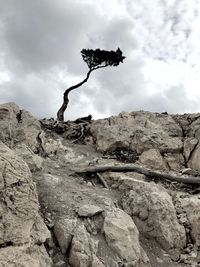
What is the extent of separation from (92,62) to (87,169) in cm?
1336

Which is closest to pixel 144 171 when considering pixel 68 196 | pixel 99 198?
pixel 99 198

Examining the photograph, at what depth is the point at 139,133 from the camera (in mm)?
14195

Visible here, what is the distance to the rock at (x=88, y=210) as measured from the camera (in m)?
7.87

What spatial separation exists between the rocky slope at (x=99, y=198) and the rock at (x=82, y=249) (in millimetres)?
19

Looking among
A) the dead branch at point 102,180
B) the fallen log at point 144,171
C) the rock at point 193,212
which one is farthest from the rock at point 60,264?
the fallen log at point 144,171

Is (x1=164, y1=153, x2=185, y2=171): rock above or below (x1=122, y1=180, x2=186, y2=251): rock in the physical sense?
above

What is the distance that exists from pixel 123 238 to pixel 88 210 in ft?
3.31

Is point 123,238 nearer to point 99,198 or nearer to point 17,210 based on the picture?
point 99,198

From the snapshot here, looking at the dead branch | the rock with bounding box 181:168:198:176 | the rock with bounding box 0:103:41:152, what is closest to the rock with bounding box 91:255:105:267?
the dead branch

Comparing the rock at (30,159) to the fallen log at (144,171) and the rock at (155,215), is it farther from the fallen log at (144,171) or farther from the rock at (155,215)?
the rock at (155,215)

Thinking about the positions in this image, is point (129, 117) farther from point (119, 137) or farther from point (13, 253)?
point (13, 253)

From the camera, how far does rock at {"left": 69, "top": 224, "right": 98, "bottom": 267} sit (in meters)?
6.71

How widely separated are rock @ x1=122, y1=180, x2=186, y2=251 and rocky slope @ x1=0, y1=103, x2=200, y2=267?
0.08 ft

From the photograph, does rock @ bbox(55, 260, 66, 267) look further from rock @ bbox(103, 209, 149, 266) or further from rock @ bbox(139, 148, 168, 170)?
rock @ bbox(139, 148, 168, 170)
